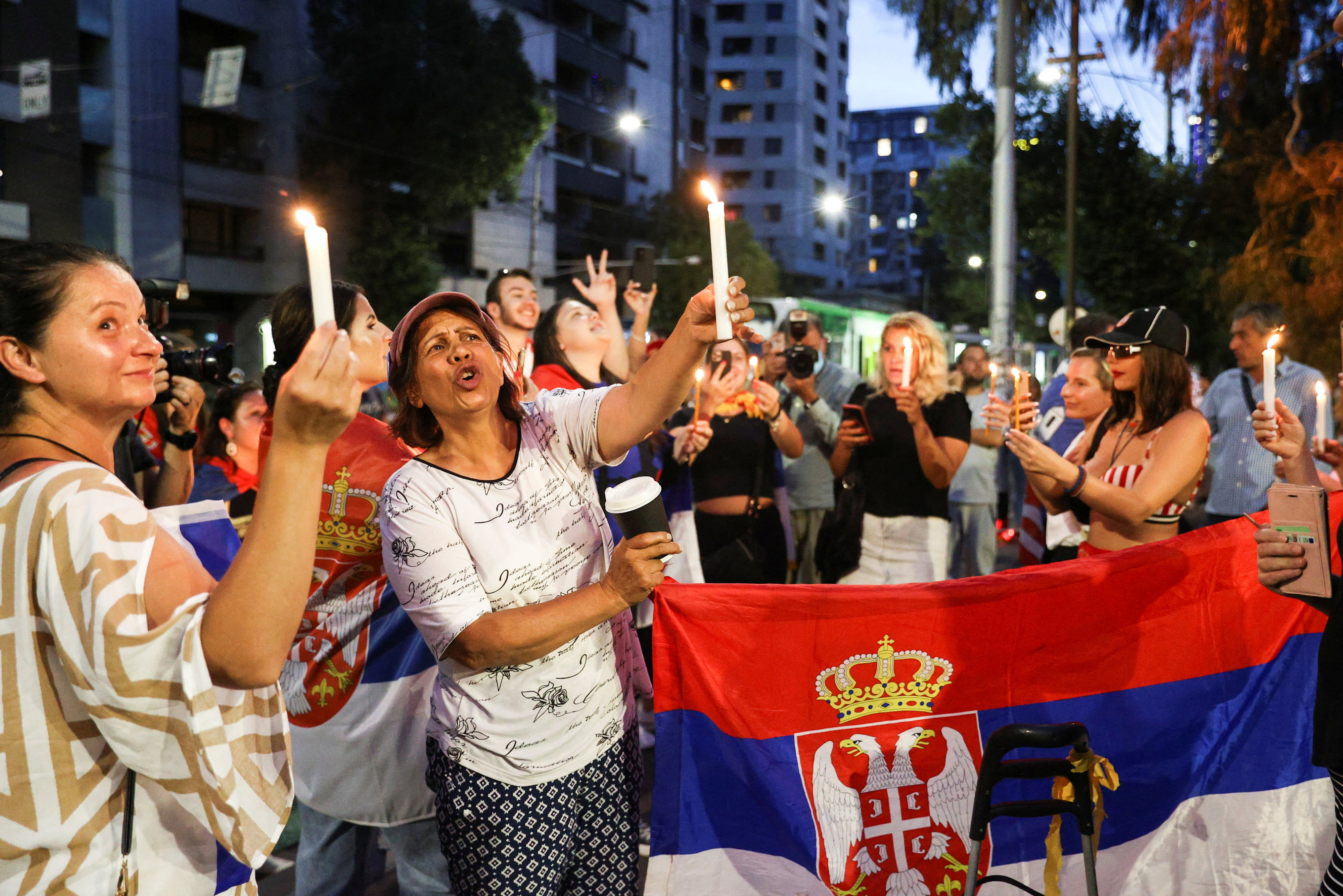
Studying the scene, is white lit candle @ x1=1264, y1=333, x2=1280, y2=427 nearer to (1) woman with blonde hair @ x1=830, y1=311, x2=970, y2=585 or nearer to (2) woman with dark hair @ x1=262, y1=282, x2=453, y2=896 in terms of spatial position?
(1) woman with blonde hair @ x1=830, y1=311, x2=970, y2=585

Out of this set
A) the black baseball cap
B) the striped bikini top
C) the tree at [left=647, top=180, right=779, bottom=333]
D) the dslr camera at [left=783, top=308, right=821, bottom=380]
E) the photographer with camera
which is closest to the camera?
the striped bikini top

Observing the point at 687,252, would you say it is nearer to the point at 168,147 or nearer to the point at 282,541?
the point at 168,147

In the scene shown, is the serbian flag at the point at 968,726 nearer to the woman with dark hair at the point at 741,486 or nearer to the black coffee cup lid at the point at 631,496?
the black coffee cup lid at the point at 631,496

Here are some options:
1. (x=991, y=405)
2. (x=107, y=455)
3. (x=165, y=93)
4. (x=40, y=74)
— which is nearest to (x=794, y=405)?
(x=991, y=405)

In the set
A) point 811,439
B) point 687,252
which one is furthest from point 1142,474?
point 687,252

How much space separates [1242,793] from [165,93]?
3056 cm

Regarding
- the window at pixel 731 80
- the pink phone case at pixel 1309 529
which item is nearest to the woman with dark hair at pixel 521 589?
the pink phone case at pixel 1309 529

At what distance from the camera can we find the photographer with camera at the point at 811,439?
6.55 m

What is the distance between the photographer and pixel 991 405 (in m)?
3.60

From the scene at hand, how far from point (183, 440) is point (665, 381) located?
2715 mm

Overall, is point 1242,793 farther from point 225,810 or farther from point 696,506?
point 696,506

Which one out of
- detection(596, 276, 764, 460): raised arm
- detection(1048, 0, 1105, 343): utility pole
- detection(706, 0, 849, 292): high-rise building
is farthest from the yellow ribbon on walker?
detection(706, 0, 849, 292): high-rise building

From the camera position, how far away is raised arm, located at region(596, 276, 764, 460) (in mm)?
2270

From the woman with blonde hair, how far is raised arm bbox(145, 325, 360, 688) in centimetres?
405
